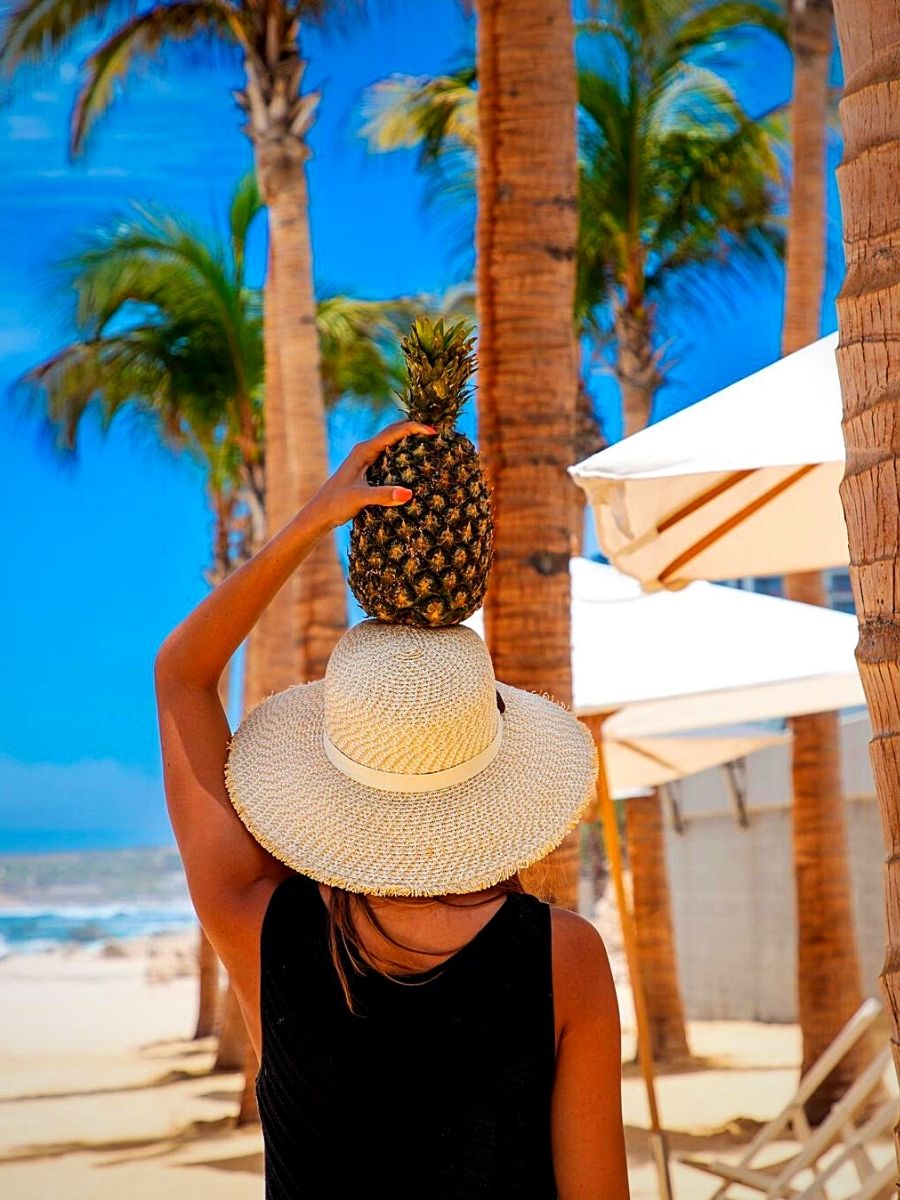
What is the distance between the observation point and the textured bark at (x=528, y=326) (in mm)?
4930

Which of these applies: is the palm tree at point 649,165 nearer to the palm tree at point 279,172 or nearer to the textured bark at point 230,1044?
the palm tree at point 279,172

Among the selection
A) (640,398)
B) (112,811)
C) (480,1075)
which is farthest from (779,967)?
(112,811)

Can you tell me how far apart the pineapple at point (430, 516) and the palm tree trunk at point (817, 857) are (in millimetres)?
7189

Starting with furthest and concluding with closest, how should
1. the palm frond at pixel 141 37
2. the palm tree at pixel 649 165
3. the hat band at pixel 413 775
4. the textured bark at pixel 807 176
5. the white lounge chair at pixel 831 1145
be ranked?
the palm tree at pixel 649 165 → the palm frond at pixel 141 37 → the textured bark at pixel 807 176 → the white lounge chair at pixel 831 1145 → the hat band at pixel 413 775

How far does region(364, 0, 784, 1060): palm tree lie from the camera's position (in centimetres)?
1414

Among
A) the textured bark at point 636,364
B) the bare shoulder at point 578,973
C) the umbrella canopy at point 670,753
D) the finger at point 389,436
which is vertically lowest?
the umbrella canopy at point 670,753

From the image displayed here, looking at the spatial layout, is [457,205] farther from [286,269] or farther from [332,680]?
[332,680]

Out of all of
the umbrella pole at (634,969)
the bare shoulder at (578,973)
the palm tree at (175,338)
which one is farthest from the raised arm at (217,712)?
the palm tree at (175,338)

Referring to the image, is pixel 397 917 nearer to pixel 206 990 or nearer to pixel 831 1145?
pixel 831 1145

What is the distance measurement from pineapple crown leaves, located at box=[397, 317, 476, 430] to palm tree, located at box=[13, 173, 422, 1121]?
1290cm

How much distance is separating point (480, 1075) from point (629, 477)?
2641 mm

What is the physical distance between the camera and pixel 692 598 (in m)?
7.61

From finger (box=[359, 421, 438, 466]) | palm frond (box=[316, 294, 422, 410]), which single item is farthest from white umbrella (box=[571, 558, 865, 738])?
palm frond (box=[316, 294, 422, 410])

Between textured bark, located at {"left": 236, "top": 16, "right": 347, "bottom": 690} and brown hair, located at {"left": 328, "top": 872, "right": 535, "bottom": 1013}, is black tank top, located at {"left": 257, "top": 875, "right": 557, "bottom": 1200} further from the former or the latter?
textured bark, located at {"left": 236, "top": 16, "right": 347, "bottom": 690}
